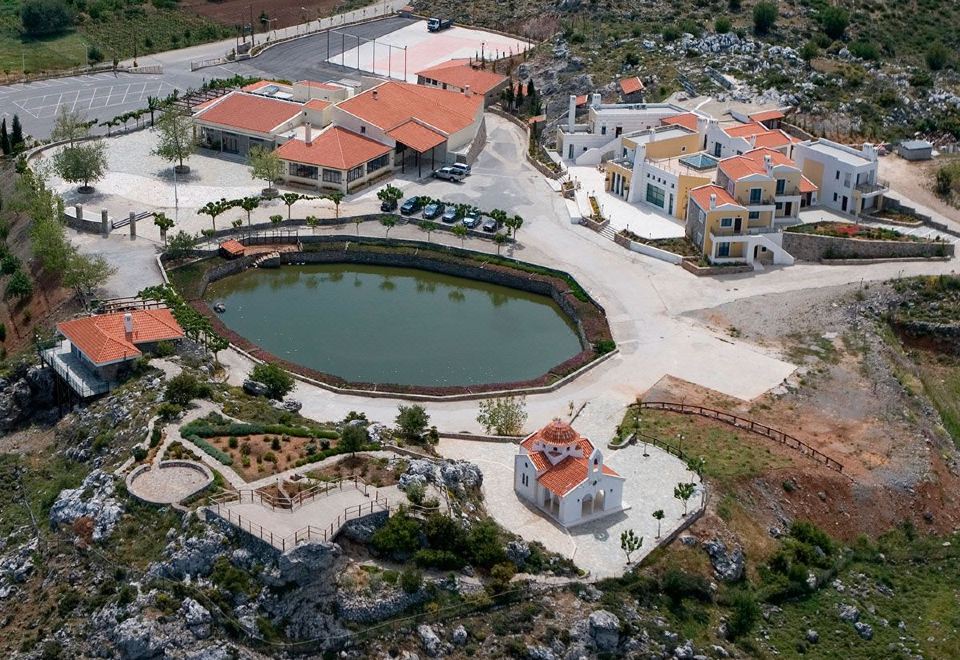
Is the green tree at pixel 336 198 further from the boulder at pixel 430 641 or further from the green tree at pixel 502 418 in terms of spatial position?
the boulder at pixel 430 641

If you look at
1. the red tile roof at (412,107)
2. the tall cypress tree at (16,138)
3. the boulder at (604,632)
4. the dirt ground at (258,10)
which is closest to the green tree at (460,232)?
the red tile roof at (412,107)

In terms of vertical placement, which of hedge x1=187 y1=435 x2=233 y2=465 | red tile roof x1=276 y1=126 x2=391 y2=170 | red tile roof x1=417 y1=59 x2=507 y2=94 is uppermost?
red tile roof x1=417 y1=59 x2=507 y2=94

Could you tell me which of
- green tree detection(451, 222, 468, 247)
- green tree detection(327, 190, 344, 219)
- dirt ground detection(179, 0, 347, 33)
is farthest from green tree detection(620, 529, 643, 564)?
dirt ground detection(179, 0, 347, 33)

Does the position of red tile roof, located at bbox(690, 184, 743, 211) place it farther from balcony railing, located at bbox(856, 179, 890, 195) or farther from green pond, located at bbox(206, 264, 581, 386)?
green pond, located at bbox(206, 264, 581, 386)

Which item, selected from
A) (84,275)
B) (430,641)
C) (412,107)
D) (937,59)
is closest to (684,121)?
(412,107)

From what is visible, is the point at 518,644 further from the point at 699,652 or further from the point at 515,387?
the point at 515,387

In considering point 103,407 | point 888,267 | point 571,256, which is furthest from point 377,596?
point 888,267
